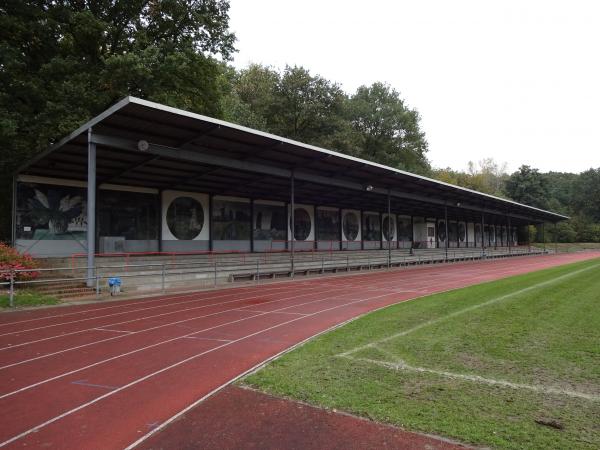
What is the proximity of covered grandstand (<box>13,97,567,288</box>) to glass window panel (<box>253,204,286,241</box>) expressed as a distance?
7cm

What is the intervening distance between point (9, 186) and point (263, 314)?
53.1 ft

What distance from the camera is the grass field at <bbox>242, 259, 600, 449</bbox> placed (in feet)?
13.5

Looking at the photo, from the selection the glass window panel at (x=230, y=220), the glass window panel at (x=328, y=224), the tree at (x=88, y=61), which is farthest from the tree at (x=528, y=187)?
the tree at (x=88, y=61)

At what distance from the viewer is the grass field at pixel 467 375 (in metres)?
4.11

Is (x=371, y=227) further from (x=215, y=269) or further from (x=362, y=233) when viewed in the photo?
(x=215, y=269)

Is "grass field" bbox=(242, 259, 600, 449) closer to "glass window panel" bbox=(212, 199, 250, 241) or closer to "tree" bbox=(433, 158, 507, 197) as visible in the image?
"glass window panel" bbox=(212, 199, 250, 241)

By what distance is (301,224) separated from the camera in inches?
1215

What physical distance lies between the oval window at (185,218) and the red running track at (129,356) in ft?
30.5

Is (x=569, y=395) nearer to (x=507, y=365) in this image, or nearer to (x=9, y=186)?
(x=507, y=365)

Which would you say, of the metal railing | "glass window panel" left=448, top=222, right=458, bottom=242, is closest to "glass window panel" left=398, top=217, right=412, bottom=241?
the metal railing

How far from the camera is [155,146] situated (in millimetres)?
16234

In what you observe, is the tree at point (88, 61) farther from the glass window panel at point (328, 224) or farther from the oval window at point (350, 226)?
the oval window at point (350, 226)

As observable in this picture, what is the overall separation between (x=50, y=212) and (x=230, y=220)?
972cm

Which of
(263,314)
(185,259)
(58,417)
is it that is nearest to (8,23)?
(185,259)
